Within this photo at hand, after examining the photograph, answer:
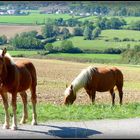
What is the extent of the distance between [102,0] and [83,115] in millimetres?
2766

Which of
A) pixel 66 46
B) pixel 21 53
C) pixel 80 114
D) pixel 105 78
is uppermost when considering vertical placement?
pixel 80 114

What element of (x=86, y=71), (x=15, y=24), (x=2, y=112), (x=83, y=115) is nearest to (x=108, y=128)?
(x=83, y=115)

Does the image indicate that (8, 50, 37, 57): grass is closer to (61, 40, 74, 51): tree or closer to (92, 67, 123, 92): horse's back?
(61, 40, 74, 51): tree

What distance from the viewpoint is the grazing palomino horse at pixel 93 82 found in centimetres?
1529

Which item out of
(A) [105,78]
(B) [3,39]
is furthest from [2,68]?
(B) [3,39]

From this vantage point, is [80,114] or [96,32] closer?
[80,114]

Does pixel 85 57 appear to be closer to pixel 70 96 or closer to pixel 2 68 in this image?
pixel 70 96

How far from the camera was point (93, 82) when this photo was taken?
625 inches

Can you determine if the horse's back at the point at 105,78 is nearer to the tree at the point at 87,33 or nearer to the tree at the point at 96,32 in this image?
the tree at the point at 96,32

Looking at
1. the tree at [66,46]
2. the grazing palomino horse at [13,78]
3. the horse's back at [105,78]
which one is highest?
the grazing palomino horse at [13,78]

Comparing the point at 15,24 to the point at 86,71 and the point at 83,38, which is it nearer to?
the point at 83,38

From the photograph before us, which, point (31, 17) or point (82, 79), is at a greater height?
point (31, 17)

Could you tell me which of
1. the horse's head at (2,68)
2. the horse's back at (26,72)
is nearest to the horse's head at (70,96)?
the horse's back at (26,72)

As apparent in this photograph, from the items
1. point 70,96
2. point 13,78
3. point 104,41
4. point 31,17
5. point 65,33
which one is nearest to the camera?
point 13,78
